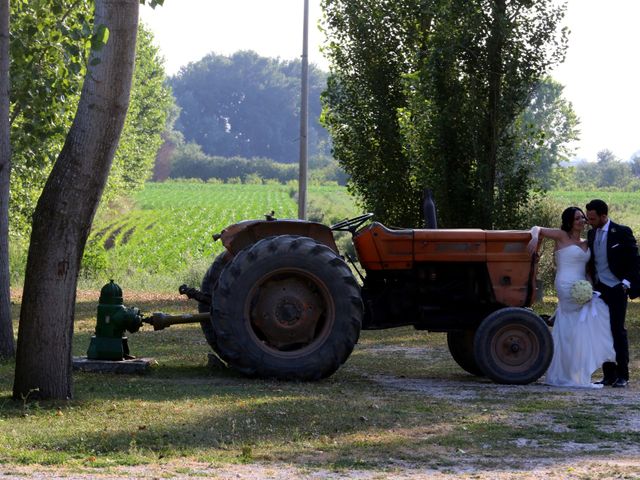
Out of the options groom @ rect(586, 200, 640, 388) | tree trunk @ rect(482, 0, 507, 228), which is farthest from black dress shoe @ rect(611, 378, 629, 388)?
tree trunk @ rect(482, 0, 507, 228)

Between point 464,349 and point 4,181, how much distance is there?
5.35m

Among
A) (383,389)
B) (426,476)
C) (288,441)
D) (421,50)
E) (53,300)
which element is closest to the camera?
(426,476)

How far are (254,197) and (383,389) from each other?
77.5m

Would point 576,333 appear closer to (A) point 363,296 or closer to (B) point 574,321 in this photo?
(B) point 574,321

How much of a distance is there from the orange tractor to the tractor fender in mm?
13

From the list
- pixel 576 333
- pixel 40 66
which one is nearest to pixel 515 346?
pixel 576 333

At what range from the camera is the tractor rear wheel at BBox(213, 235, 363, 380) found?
12289mm

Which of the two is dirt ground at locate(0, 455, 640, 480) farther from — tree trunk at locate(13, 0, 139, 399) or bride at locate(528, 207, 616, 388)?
bride at locate(528, 207, 616, 388)

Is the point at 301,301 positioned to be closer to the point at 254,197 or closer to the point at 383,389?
the point at 383,389

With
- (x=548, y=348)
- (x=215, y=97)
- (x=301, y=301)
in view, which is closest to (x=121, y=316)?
(x=301, y=301)

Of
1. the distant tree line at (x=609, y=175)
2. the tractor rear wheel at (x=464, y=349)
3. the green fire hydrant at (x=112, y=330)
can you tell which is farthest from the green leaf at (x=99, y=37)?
the distant tree line at (x=609, y=175)

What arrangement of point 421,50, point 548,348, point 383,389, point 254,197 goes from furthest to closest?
point 254,197 → point 421,50 → point 548,348 → point 383,389

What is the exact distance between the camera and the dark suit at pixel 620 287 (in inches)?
507

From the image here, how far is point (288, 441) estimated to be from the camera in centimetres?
878
